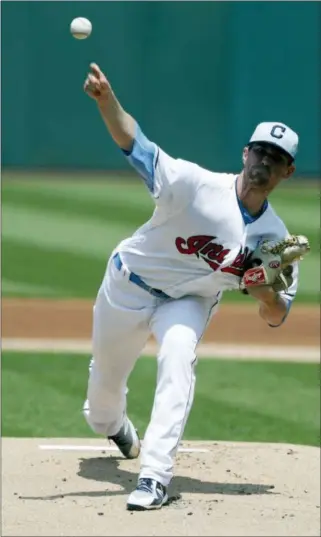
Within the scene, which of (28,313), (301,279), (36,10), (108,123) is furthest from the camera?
(36,10)

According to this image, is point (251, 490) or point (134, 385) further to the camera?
point (134, 385)

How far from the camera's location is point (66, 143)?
22.8 meters

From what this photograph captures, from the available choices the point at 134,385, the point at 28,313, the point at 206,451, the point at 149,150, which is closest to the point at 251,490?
the point at 206,451

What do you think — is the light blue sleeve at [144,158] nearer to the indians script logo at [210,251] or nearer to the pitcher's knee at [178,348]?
the indians script logo at [210,251]

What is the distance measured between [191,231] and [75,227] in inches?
475

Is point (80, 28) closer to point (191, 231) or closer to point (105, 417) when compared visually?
point (191, 231)

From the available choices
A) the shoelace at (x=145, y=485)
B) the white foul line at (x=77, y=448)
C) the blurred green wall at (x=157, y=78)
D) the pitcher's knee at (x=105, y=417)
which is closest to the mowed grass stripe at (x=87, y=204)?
the blurred green wall at (x=157, y=78)

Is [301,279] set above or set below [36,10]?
below

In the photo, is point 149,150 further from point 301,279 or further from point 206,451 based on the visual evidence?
point 301,279

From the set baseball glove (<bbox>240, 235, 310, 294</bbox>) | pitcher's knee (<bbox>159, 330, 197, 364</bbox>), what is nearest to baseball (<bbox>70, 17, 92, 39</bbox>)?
baseball glove (<bbox>240, 235, 310, 294</bbox>)

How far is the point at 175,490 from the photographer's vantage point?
565 centimetres

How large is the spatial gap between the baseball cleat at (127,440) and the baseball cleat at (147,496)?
108cm

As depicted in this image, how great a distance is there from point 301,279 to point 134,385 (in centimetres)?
641

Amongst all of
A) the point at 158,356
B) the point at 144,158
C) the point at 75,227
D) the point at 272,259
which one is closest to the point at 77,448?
the point at 158,356
